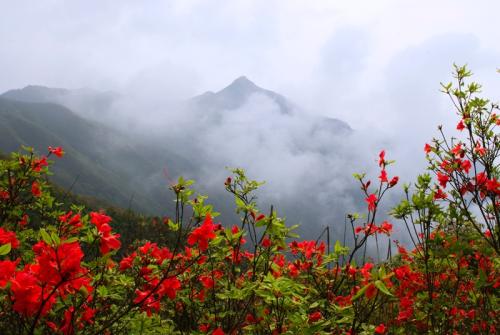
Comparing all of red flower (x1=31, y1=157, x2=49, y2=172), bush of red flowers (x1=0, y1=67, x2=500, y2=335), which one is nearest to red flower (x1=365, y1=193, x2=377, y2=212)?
bush of red flowers (x1=0, y1=67, x2=500, y2=335)

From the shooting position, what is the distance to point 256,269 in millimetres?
3395

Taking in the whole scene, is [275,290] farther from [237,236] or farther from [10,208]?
[10,208]

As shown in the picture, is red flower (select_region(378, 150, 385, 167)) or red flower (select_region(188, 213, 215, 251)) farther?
red flower (select_region(378, 150, 385, 167))

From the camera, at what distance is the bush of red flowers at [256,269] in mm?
2404

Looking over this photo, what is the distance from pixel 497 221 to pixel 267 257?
228cm

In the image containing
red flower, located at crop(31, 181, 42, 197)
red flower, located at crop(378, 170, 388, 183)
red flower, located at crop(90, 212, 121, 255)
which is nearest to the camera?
red flower, located at crop(90, 212, 121, 255)

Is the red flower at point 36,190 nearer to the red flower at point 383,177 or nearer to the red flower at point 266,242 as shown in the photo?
the red flower at point 266,242

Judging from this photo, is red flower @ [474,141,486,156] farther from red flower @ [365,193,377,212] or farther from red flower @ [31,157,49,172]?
red flower @ [31,157,49,172]

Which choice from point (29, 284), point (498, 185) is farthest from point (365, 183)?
point (29, 284)

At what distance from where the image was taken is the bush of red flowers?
2404 millimetres

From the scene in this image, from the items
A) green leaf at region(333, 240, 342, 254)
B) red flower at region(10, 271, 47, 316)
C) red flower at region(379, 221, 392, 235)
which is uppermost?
red flower at region(379, 221, 392, 235)

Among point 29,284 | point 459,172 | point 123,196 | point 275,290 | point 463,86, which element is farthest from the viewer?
point 123,196

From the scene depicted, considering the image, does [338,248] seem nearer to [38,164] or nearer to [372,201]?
[372,201]

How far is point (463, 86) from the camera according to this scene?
4398mm
